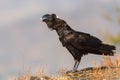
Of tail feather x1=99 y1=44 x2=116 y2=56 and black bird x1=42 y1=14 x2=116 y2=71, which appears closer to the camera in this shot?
black bird x1=42 y1=14 x2=116 y2=71

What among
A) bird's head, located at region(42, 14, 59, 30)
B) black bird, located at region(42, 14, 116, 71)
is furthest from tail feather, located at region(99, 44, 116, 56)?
bird's head, located at region(42, 14, 59, 30)

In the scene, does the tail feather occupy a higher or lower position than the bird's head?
lower

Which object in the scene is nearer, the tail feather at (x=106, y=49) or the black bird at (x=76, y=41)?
the black bird at (x=76, y=41)

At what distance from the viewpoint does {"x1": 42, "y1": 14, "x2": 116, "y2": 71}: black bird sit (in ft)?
49.3

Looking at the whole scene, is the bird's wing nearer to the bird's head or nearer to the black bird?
the black bird

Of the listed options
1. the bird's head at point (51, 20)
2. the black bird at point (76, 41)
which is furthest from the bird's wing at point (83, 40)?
the bird's head at point (51, 20)

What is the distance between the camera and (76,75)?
14.5 meters

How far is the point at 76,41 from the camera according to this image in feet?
50.0

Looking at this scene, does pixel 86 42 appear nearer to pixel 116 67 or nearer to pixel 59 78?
pixel 116 67

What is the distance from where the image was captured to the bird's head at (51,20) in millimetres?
14966

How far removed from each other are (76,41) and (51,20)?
1149 millimetres

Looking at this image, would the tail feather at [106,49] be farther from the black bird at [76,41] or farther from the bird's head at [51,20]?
the bird's head at [51,20]

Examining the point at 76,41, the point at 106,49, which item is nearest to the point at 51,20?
the point at 76,41

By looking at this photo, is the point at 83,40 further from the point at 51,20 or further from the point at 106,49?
the point at 51,20
